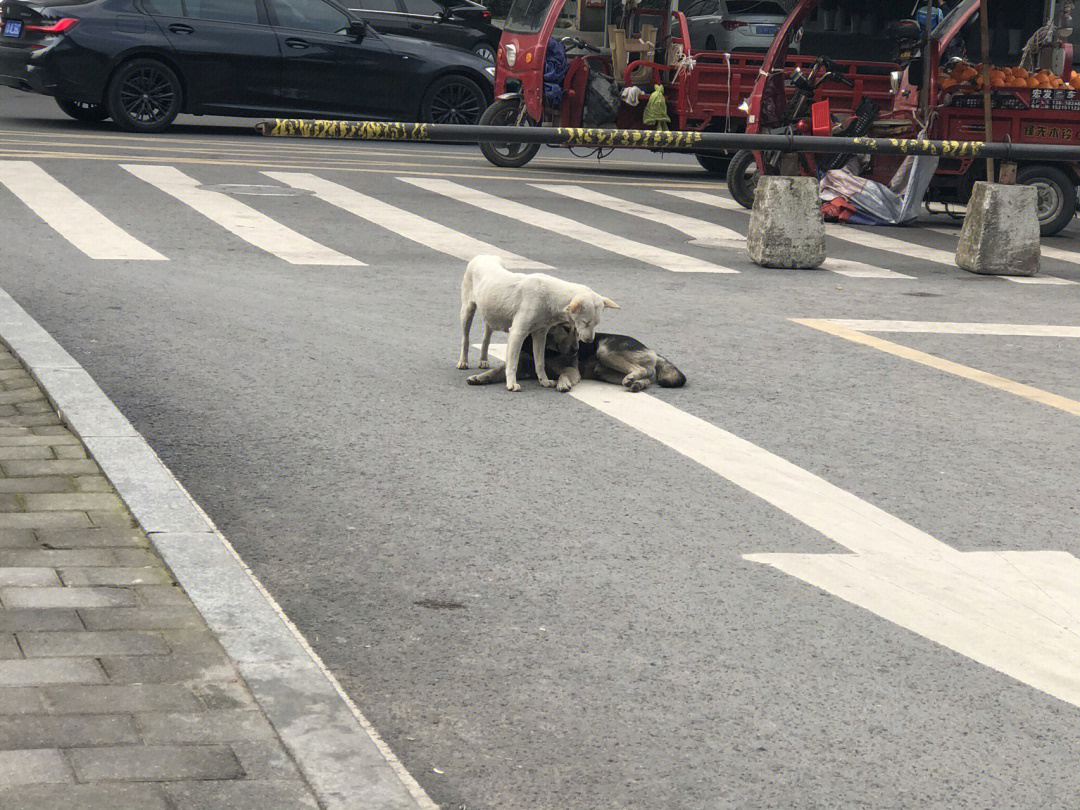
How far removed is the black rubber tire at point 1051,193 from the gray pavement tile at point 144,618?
12554mm

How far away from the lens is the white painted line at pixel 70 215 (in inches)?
449

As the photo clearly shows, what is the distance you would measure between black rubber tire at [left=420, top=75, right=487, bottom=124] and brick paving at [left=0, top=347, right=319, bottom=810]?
634 inches

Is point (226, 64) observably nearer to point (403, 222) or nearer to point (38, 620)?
point (403, 222)

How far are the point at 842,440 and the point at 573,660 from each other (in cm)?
296

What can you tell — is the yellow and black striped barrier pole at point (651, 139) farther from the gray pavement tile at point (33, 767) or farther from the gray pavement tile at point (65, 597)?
the gray pavement tile at point (33, 767)

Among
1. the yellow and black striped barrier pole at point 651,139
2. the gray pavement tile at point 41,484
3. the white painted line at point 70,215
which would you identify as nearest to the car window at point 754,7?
the yellow and black striped barrier pole at point 651,139

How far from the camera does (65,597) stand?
429cm

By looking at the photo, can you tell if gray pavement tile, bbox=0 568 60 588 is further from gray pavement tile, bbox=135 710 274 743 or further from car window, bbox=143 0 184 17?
car window, bbox=143 0 184 17

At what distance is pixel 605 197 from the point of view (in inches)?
655

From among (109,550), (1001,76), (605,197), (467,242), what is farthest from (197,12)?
(109,550)

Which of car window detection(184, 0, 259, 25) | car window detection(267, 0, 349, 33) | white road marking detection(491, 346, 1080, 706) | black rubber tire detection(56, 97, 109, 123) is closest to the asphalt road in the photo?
white road marking detection(491, 346, 1080, 706)

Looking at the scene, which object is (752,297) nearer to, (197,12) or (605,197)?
(605,197)

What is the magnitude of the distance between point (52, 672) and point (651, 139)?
340 inches

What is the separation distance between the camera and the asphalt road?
3744 millimetres
